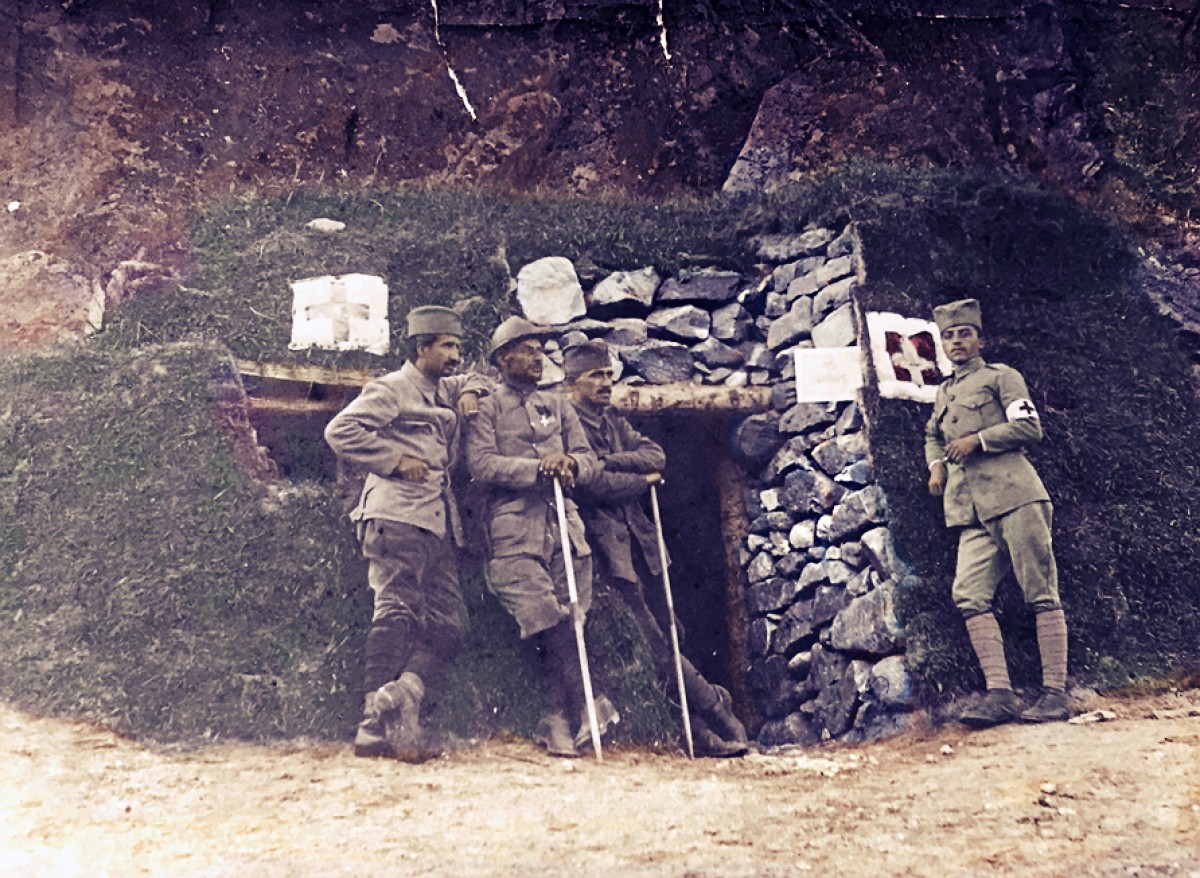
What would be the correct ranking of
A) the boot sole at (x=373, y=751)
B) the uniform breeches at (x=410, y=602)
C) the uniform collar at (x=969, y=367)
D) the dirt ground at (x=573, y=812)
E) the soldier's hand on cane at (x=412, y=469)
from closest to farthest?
the dirt ground at (x=573, y=812) < the boot sole at (x=373, y=751) < the uniform breeches at (x=410, y=602) < the soldier's hand on cane at (x=412, y=469) < the uniform collar at (x=969, y=367)

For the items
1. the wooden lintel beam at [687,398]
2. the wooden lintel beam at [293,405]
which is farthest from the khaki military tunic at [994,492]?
the wooden lintel beam at [293,405]

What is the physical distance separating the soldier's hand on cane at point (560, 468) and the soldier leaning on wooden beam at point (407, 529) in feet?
1.00

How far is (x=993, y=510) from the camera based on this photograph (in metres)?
3.88

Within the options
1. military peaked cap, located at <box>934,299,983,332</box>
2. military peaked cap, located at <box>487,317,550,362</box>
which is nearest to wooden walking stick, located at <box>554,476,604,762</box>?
military peaked cap, located at <box>487,317,550,362</box>

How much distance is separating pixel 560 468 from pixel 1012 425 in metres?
1.54

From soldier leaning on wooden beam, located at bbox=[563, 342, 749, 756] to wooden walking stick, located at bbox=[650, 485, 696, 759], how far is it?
23mm

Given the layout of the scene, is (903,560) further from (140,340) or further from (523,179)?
(140,340)

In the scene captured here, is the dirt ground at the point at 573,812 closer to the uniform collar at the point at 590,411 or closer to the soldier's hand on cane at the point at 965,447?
the soldier's hand on cane at the point at 965,447

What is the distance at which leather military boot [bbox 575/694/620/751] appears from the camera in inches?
142

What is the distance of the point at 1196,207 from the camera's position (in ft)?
14.2

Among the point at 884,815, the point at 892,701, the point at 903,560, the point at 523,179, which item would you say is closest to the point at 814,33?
the point at 523,179

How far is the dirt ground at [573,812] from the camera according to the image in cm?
307

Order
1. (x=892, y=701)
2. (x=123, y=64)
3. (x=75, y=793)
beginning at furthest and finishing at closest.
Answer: (x=123, y=64) < (x=892, y=701) < (x=75, y=793)

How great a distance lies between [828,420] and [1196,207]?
1.64 metres
